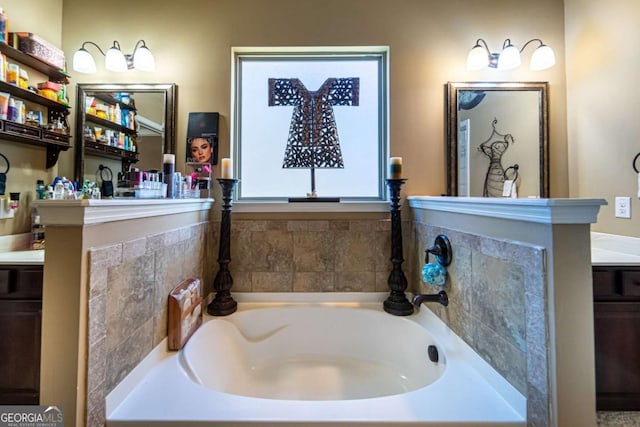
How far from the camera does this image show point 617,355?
3.85 ft

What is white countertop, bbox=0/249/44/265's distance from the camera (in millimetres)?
1315

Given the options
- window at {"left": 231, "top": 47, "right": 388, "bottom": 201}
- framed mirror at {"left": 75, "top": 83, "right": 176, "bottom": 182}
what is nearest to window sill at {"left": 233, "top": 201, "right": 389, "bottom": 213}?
window at {"left": 231, "top": 47, "right": 388, "bottom": 201}

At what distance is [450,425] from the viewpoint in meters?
0.94

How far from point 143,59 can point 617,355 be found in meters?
3.10

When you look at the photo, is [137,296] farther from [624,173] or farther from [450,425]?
[624,173]

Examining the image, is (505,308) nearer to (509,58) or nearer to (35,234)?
(509,58)

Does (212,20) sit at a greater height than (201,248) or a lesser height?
greater

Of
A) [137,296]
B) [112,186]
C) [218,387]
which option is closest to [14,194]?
[112,186]

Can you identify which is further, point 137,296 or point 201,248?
point 201,248

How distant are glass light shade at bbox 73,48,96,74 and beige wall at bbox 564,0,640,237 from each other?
3359 millimetres

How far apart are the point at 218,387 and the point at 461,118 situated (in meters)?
2.32

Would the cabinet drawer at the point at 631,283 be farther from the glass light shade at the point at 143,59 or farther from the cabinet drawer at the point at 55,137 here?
the cabinet drawer at the point at 55,137

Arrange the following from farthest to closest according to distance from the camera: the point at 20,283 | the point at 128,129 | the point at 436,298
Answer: the point at 128,129, the point at 436,298, the point at 20,283

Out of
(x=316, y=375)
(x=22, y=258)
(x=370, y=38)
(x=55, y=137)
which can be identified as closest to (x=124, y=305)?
(x=22, y=258)
